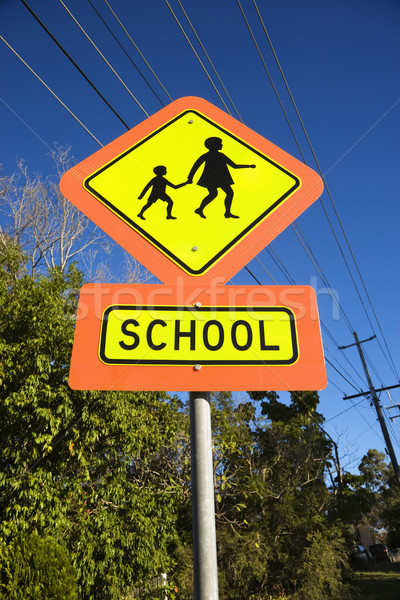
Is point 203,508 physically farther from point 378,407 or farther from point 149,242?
point 378,407

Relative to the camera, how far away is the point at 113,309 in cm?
137

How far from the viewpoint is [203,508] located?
1.06m

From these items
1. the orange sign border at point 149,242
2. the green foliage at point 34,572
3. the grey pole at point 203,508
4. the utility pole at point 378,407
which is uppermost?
the utility pole at point 378,407

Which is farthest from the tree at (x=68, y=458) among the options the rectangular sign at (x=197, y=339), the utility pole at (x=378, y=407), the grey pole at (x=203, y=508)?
the utility pole at (x=378, y=407)

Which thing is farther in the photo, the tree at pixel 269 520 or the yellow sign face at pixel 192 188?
the tree at pixel 269 520

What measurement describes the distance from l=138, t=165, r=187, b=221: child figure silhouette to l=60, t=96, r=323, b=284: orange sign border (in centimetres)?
13

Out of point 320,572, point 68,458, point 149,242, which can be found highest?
point 149,242

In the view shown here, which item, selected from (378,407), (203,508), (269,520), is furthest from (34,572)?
(378,407)

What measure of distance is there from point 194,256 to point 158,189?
13.6 inches

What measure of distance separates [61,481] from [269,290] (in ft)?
24.3

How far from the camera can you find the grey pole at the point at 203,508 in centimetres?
99

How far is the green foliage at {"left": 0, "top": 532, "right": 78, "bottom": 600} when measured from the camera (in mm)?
6113

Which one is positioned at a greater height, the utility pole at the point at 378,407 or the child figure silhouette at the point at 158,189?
the utility pole at the point at 378,407

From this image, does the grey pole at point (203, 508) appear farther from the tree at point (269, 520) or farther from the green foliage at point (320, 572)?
the green foliage at point (320, 572)
